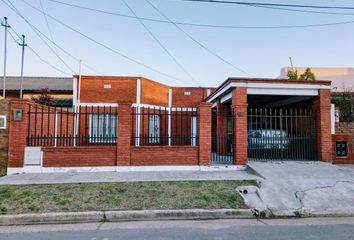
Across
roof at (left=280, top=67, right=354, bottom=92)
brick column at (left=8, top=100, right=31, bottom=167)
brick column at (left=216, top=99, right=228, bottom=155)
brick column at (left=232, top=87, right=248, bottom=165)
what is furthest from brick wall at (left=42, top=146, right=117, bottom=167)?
roof at (left=280, top=67, right=354, bottom=92)

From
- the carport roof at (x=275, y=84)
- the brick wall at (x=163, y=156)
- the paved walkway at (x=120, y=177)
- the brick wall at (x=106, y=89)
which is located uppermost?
the brick wall at (x=106, y=89)

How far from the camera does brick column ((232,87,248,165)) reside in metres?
10.4

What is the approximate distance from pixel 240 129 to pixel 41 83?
68.5 ft

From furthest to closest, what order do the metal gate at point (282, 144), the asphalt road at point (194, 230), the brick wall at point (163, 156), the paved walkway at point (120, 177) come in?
the metal gate at point (282, 144), the brick wall at point (163, 156), the paved walkway at point (120, 177), the asphalt road at point (194, 230)

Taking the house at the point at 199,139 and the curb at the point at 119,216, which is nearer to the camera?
the curb at the point at 119,216

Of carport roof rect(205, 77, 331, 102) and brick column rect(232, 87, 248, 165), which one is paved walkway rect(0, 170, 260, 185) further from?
carport roof rect(205, 77, 331, 102)

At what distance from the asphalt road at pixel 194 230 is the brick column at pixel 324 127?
5725 mm

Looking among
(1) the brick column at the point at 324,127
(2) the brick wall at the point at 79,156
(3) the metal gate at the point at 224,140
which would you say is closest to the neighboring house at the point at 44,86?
(2) the brick wall at the point at 79,156

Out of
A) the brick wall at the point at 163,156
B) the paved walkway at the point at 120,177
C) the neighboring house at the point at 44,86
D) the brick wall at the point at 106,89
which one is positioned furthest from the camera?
the neighboring house at the point at 44,86

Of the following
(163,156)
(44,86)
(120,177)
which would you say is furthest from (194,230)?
(44,86)

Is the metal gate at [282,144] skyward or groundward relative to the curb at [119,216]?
skyward

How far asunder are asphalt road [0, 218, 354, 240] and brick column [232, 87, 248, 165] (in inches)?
187

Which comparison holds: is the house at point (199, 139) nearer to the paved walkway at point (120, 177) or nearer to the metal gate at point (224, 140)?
the metal gate at point (224, 140)

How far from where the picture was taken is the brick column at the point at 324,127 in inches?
429
